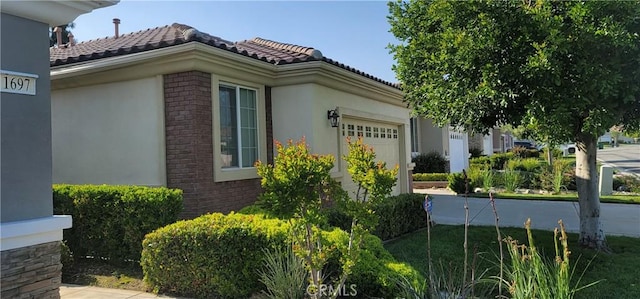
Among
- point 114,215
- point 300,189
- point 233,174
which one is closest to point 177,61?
point 233,174

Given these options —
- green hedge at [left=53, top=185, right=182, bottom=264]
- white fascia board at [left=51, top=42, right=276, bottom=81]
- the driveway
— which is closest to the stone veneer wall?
green hedge at [left=53, top=185, right=182, bottom=264]

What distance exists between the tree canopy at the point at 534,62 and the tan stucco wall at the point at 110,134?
4.63 metres

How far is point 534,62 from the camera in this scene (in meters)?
5.25

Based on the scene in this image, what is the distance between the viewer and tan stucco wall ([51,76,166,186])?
766 cm

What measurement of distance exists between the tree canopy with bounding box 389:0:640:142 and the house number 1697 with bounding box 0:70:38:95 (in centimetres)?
492

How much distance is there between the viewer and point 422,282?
4629 millimetres

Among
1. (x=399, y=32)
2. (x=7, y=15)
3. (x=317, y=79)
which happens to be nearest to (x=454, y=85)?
(x=399, y=32)

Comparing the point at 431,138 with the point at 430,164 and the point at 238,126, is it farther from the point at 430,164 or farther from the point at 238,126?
the point at 238,126

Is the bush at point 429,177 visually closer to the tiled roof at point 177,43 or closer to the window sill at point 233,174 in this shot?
the tiled roof at point 177,43

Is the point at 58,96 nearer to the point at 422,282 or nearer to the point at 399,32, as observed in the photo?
the point at 399,32

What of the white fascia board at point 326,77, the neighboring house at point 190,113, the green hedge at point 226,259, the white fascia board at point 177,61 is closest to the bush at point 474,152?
the white fascia board at point 326,77

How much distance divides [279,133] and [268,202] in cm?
500

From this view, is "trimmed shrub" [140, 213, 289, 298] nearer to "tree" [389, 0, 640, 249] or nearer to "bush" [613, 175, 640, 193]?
"tree" [389, 0, 640, 249]

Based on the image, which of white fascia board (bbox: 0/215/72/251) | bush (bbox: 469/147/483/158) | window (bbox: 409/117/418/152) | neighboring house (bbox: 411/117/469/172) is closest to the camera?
white fascia board (bbox: 0/215/72/251)
